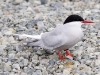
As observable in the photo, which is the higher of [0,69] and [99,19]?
[99,19]

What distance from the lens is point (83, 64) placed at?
4707 mm

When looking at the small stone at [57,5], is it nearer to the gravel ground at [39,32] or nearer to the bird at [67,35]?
the gravel ground at [39,32]

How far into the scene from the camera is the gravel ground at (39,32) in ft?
15.3

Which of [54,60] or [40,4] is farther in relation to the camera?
[40,4]

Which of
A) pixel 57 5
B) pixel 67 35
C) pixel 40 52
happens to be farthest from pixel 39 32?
pixel 57 5

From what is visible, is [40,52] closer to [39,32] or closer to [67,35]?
[67,35]

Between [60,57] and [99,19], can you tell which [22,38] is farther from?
[99,19]

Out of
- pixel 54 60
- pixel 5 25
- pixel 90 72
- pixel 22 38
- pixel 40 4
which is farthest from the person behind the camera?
pixel 40 4

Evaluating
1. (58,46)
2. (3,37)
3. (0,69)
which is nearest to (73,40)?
(58,46)

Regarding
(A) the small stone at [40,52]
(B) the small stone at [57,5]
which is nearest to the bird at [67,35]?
(A) the small stone at [40,52]

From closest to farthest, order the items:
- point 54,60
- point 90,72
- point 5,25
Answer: point 90,72 < point 54,60 < point 5,25

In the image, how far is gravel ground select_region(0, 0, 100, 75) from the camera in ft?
15.3

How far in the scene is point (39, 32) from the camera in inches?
226

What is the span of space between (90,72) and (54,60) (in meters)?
0.61
